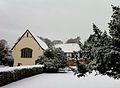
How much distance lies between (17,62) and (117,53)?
51449 millimetres

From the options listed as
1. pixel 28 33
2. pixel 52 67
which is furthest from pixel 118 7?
pixel 28 33

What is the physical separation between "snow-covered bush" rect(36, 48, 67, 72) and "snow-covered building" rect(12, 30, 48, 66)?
45.8 feet

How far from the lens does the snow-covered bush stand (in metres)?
48.2

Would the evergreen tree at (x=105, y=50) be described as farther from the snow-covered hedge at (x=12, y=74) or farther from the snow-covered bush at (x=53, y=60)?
the snow-covered bush at (x=53, y=60)

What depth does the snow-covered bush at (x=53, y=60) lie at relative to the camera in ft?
158

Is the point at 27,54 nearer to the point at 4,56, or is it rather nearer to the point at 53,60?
the point at 4,56

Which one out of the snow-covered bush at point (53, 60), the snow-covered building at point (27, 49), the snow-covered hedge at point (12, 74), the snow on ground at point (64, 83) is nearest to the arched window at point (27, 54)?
the snow-covered building at point (27, 49)

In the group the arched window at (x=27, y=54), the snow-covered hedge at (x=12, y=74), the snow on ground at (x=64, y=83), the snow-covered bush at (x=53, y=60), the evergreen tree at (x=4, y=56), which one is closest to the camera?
the snow on ground at (x=64, y=83)

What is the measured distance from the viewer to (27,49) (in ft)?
217

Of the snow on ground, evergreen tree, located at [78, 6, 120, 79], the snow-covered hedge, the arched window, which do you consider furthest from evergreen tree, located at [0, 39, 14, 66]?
evergreen tree, located at [78, 6, 120, 79]

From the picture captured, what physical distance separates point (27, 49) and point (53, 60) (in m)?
18.6

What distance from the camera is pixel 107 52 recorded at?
1638 cm

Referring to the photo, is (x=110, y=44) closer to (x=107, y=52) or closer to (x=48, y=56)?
(x=107, y=52)

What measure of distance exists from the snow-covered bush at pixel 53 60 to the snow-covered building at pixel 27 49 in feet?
45.8
